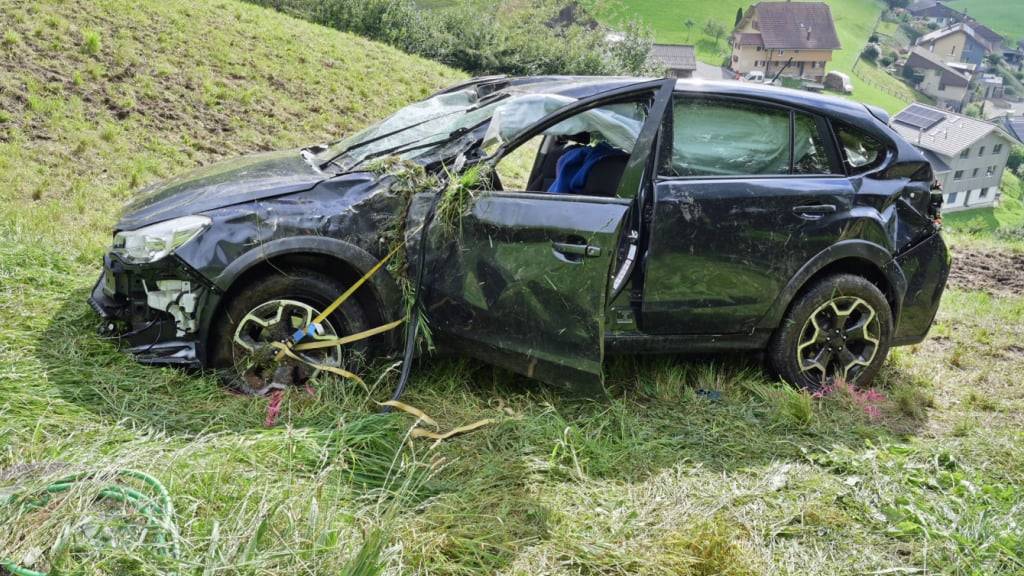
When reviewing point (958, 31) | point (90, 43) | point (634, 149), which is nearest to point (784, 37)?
point (958, 31)

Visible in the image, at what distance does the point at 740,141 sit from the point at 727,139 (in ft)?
0.28

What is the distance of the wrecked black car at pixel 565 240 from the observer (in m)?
3.88

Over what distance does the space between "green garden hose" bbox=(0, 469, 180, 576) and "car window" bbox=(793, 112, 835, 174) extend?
11.8 ft

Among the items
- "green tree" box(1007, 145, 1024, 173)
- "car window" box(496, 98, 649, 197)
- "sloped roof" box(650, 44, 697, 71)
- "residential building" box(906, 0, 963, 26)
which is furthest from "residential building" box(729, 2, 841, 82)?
"car window" box(496, 98, 649, 197)

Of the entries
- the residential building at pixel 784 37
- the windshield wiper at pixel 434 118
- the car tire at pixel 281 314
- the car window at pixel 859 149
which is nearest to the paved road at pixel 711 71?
the residential building at pixel 784 37

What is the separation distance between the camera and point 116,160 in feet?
25.7

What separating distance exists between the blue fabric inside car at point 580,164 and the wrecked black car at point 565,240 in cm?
1

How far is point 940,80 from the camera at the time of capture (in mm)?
82000

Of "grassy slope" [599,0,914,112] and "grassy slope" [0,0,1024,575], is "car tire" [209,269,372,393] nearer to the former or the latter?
"grassy slope" [0,0,1024,575]

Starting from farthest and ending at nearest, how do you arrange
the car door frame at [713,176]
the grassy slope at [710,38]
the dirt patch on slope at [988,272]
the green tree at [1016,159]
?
the green tree at [1016,159], the grassy slope at [710,38], the dirt patch on slope at [988,272], the car door frame at [713,176]

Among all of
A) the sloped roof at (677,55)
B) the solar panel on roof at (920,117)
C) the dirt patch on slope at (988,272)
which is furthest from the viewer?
the sloped roof at (677,55)

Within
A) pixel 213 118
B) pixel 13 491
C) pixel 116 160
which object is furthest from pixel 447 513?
pixel 213 118

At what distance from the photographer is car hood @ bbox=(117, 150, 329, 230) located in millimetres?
3953

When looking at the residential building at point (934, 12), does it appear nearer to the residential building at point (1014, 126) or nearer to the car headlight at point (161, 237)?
the residential building at point (1014, 126)
